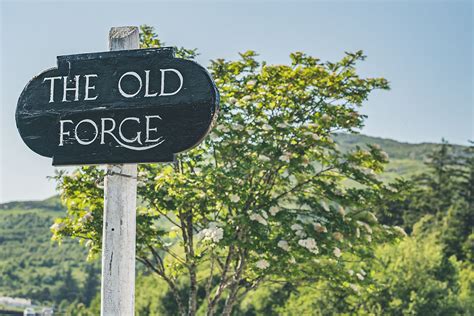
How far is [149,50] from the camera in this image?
3.87 meters

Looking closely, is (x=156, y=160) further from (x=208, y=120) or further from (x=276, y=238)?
(x=276, y=238)

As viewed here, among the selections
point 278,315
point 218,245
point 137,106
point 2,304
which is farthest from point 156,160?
point 2,304

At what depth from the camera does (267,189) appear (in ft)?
33.6

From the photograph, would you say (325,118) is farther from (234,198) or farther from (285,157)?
(234,198)

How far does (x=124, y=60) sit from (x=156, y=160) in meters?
0.56

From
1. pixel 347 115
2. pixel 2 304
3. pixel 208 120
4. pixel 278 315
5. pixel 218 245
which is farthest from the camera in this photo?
pixel 2 304

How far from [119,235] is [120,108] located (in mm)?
661

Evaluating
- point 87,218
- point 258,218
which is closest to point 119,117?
point 258,218

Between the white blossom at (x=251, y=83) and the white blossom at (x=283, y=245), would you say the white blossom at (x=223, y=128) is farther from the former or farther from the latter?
the white blossom at (x=283, y=245)

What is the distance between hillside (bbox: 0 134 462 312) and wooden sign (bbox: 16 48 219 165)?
304ft

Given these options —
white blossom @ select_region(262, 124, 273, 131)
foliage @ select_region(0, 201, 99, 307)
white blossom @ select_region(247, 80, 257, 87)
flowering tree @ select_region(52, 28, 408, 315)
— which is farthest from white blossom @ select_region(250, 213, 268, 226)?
foliage @ select_region(0, 201, 99, 307)

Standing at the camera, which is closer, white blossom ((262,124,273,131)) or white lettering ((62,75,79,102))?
white lettering ((62,75,79,102))

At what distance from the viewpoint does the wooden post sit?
3.85 meters

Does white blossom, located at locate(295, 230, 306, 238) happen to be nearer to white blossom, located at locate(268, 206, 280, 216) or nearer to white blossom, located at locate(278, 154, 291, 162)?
white blossom, located at locate(268, 206, 280, 216)
